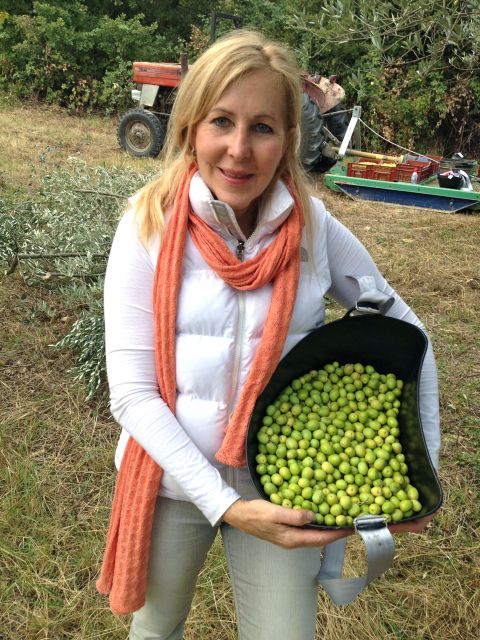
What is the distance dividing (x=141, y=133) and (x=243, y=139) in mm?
7897

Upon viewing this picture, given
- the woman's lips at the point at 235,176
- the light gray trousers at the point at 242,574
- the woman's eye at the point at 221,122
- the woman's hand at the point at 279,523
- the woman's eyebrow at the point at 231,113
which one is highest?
the woman's eyebrow at the point at 231,113

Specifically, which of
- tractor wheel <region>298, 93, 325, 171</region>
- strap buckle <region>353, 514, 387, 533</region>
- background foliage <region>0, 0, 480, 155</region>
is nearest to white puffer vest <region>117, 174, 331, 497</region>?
strap buckle <region>353, 514, 387, 533</region>

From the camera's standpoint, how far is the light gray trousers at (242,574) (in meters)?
1.48

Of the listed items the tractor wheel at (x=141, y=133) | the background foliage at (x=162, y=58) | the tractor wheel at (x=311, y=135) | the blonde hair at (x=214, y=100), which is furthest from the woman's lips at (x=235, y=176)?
the background foliage at (x=162, y=58)

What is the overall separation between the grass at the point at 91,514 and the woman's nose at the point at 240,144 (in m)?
1.59

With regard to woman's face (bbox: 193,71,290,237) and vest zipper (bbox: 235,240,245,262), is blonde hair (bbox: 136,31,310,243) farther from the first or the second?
vest zipper (bbox: 235,240,245,262)

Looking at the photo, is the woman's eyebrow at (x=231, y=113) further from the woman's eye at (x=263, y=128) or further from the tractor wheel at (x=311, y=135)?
the tractor wheel at (x=311, y=135)

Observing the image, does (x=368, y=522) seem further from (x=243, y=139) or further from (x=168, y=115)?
(x=168, y=115)

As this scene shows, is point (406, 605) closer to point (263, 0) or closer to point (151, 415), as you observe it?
point (151, 415)

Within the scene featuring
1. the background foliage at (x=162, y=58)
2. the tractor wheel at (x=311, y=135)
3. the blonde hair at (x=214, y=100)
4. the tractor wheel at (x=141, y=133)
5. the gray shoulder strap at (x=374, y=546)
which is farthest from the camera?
the background foliage at (x=162, y=58)

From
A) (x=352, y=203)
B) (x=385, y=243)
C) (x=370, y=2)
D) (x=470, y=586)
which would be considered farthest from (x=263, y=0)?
(x=470, y=586)

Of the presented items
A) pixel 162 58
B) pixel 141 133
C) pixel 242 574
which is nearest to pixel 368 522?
pixel 242 574

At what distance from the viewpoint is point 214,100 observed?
4.55 feet

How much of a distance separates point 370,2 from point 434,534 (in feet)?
6.57
